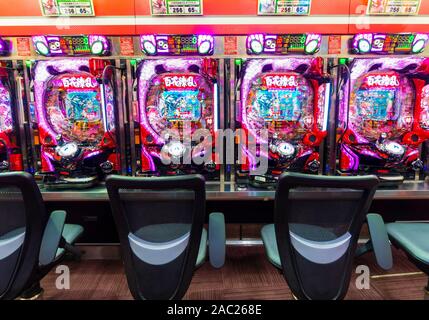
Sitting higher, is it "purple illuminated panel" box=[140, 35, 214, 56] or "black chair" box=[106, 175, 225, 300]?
"purple illuminated panel" box=[140, 35, 214, 56]

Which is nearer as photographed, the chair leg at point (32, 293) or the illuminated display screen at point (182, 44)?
the chair leg at point (32, 293)

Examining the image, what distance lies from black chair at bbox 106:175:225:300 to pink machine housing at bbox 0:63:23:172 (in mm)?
1697

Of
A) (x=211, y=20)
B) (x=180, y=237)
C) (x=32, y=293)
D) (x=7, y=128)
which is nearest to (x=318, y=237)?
(x=180, y=237)

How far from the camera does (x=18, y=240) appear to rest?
1510 millimetres

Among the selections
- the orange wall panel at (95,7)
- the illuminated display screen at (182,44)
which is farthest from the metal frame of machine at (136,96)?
the orange wall panel at (95,7)

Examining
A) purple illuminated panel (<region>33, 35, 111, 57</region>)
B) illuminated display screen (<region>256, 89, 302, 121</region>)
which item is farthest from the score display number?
illuminated display screen (<region>256, 89, 302, 121</region>)

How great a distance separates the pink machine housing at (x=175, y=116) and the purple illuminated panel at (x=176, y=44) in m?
0.09

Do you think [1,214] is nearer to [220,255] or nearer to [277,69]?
[220,255]

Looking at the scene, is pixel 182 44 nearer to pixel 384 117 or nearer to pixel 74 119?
pixel 74 119

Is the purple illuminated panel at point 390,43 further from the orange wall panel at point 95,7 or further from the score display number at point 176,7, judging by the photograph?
the orange wall panel at point 95,7

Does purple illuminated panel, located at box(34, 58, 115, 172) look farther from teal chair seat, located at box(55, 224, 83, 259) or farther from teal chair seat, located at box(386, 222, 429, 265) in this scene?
teal chair seat, located at box(386, 222, 429, 265)

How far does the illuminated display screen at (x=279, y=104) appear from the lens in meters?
2.44

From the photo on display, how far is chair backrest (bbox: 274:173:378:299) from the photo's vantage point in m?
1.38

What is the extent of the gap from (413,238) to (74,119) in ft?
8.35
